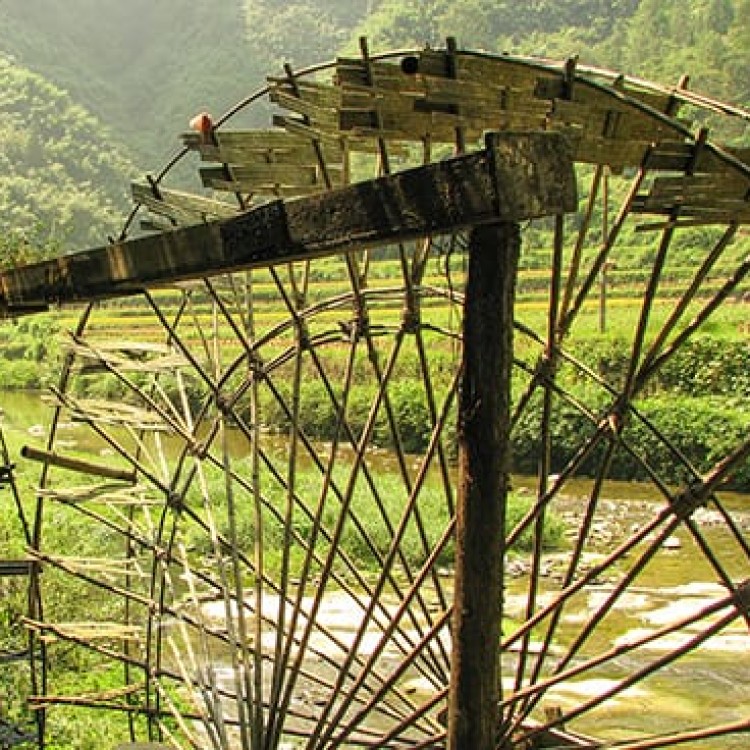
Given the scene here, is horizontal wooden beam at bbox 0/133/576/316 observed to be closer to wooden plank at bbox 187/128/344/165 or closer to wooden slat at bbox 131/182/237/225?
wooden plank at bbox 187/128/344/165

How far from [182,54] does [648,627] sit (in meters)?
81.3

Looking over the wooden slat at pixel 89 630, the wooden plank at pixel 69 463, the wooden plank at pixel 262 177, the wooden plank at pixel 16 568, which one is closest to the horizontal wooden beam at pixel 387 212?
the wooden plank at pixel 262 177

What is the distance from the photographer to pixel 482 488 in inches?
113

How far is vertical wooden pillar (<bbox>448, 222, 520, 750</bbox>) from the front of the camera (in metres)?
2.82

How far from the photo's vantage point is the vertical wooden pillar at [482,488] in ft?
9.26

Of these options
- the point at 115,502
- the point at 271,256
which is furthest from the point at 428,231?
the point at 115,502

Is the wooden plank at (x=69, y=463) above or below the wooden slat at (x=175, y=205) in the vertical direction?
below

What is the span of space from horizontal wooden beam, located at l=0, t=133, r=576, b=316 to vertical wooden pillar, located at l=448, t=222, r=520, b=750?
0.69ft

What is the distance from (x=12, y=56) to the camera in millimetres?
76875

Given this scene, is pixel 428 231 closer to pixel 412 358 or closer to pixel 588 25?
pixel 412 358

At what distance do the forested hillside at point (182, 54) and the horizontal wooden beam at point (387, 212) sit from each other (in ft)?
111

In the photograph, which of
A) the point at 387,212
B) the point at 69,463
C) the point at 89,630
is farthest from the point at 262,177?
the point at 387,212

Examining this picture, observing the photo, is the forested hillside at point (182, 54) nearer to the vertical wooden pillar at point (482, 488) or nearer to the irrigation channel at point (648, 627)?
the irrigation channel at point (648, 627)

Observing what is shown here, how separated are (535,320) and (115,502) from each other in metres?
21.4
